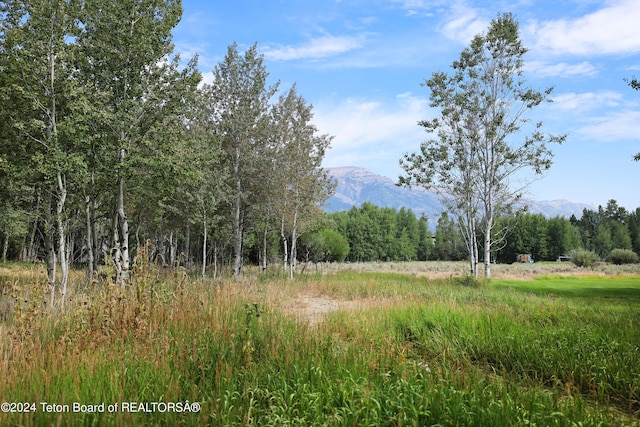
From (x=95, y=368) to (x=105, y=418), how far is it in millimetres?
940

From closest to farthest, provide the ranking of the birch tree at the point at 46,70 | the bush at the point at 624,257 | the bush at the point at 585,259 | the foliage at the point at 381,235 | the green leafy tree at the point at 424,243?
the birch tree at the point at 46,70 → the bush at the point at 585,259 → the bush at the point at 624,257 → the foliage at the point at 381,235 → the green leafy tree at the point at 424,243

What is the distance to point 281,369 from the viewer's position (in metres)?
3.97

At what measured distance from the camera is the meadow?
3109 millimetres

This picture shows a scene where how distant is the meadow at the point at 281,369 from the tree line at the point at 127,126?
1271 millimetres

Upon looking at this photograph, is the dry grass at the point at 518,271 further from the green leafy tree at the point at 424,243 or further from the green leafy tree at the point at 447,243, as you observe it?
the green leafy tree at the point at 424,243

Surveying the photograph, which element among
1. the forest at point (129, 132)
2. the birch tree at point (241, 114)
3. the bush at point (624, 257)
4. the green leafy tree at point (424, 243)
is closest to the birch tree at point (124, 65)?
the forest at point (129, 132)

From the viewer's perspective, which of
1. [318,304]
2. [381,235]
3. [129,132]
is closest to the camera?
[318,304]

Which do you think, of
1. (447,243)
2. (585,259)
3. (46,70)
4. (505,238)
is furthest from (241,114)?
(447,243)

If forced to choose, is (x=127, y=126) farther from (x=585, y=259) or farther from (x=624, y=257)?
(x=624, y=257)

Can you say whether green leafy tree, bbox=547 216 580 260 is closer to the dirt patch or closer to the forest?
the forest

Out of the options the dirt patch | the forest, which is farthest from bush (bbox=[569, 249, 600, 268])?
the dirt patch

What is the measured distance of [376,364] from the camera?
4.34m

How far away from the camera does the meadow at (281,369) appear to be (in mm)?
3109

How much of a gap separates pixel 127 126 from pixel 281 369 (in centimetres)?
1446
